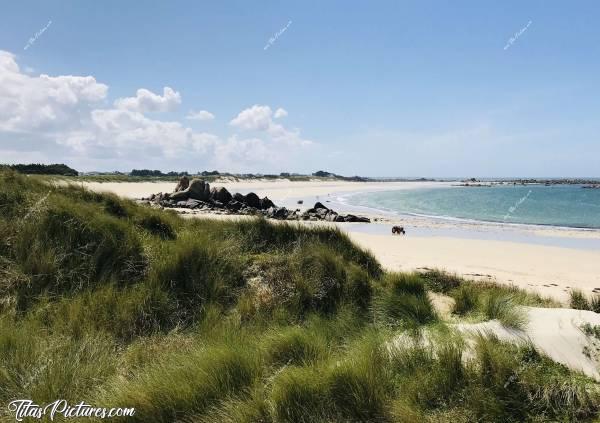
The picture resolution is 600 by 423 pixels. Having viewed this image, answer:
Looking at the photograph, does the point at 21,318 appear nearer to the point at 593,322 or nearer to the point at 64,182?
the point at 64,182

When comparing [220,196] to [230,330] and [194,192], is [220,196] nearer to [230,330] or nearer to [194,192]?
[194,192]

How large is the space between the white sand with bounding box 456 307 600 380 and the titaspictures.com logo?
4.02 m

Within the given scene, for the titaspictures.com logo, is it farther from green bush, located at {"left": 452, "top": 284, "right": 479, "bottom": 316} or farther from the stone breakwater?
the stone breakwater

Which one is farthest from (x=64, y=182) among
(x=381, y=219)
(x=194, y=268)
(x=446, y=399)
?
(x=381, y=219)

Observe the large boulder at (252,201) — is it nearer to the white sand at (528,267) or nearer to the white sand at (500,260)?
the white sand at (528,267)

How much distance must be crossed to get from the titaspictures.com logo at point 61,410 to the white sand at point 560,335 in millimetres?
4015

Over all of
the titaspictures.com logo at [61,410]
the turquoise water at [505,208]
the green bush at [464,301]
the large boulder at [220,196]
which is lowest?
the turquoise water at [505,208]

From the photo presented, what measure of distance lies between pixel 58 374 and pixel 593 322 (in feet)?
21.3

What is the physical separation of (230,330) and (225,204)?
26.0 meters

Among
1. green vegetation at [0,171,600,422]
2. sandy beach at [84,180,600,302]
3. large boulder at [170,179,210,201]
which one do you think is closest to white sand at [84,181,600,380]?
sandy beach at [84,180,600,302]

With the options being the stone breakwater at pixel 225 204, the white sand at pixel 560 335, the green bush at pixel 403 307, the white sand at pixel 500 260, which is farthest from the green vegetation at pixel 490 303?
the stone breakwater at pixel 225 204

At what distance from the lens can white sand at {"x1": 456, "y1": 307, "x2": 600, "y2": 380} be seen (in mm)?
4684

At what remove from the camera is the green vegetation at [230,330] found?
11.6ft

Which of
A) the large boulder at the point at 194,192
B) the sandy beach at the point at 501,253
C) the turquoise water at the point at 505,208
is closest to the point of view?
the sandy beach at the point at 501,253
